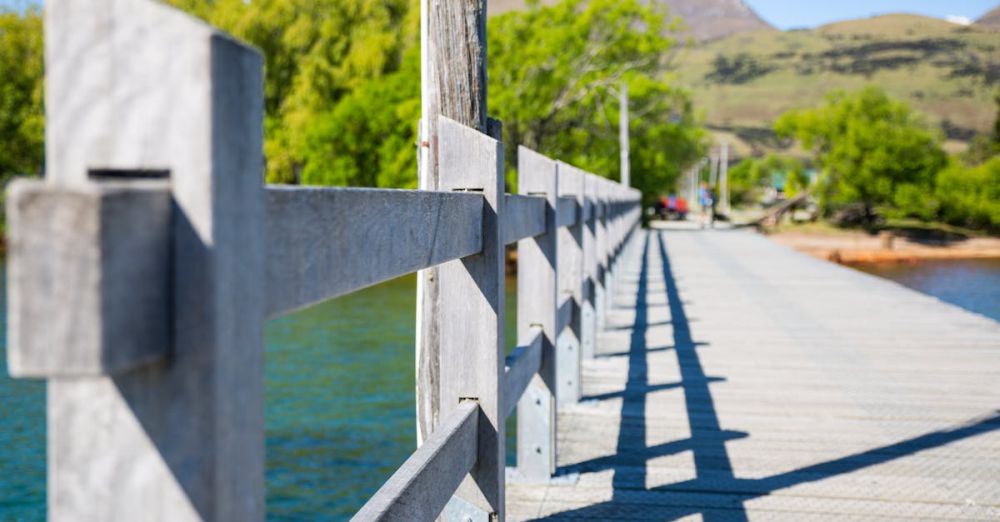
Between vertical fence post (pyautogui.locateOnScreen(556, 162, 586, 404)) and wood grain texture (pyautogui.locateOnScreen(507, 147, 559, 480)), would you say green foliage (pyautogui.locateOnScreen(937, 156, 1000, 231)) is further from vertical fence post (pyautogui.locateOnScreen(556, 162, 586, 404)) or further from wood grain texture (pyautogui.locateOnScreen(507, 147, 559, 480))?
wood grain texture (pyautogui.locateOnScreen(507, 147, 559, 480))

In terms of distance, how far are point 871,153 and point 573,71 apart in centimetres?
2634

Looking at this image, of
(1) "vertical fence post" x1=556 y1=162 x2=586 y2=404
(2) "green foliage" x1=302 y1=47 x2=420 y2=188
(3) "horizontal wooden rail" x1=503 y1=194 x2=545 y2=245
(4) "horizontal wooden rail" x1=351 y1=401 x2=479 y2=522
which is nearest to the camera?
(4) "horizontal wooden rail" x1=351 y1=401 x2=479 y2=522

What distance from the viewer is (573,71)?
3391 cm

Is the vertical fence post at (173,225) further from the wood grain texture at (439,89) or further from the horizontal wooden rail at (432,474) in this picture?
the wood grain texture at (439,89)

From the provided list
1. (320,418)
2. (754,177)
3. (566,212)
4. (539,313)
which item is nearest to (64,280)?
(539,313)

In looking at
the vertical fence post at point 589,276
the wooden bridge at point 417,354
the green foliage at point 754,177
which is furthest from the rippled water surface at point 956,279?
the green foliage at point 754,177

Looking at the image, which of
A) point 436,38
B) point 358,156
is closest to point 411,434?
point 436,38

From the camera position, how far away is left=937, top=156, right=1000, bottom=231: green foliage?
5675 cm

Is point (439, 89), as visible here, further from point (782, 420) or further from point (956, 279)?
point (956, 279)

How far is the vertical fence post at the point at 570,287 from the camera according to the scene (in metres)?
5.50

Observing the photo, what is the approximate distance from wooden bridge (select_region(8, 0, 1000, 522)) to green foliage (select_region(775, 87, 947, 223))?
49.5m

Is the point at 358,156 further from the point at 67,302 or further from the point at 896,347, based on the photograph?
the point at 67,302

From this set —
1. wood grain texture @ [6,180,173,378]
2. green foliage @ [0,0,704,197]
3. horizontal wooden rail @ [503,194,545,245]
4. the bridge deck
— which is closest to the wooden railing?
wood grain texture @ [6,180,173,378]

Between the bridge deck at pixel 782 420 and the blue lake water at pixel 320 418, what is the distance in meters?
2.49
